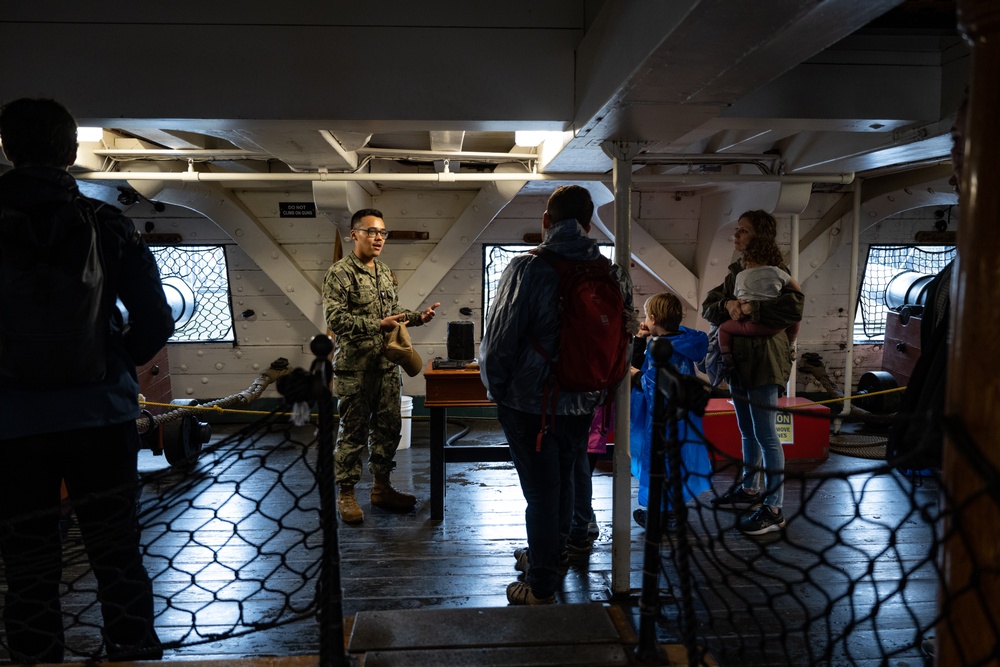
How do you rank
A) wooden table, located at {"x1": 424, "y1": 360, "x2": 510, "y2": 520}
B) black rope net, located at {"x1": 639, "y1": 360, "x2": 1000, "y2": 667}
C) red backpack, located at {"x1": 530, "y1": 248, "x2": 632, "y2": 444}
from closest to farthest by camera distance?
black rope net, located at {"x1": 639, "y1": 360, "x2": 1000, "y2": 667}
red backpack, located at {"x1": 530, "y1": 248, "x2": 632, "y2": 444}
wooden table, located at {"x1": 424, "y1": 360, "x2": 510, "y2": 520}

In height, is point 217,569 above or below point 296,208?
below

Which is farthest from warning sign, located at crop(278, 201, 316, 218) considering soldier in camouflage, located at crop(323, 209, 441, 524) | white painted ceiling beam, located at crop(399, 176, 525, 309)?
soldier in camouflage, located at crop(323, 209, 441, 524)

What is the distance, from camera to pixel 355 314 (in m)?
4.33

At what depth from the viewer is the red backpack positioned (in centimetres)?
265

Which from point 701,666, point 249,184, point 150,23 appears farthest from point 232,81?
point 249,184

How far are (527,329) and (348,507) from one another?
211 centimetres

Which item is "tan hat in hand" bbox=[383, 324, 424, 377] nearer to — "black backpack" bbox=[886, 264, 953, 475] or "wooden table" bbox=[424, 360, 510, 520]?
"wooden table" bbox=[424, 360, 510, 520]

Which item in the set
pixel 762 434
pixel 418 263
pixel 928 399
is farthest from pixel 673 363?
pixel 418 263

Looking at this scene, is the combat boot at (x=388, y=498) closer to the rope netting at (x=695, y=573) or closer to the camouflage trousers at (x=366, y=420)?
the camouflage trousers at (x=366, y=420)

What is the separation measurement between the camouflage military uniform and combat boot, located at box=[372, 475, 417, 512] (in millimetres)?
76

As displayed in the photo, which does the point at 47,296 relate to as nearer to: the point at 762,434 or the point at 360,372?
the point at 360,372

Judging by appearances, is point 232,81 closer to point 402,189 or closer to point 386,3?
point 386,3

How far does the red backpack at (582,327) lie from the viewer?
8.70ft

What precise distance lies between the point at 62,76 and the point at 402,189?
3.87 metres
